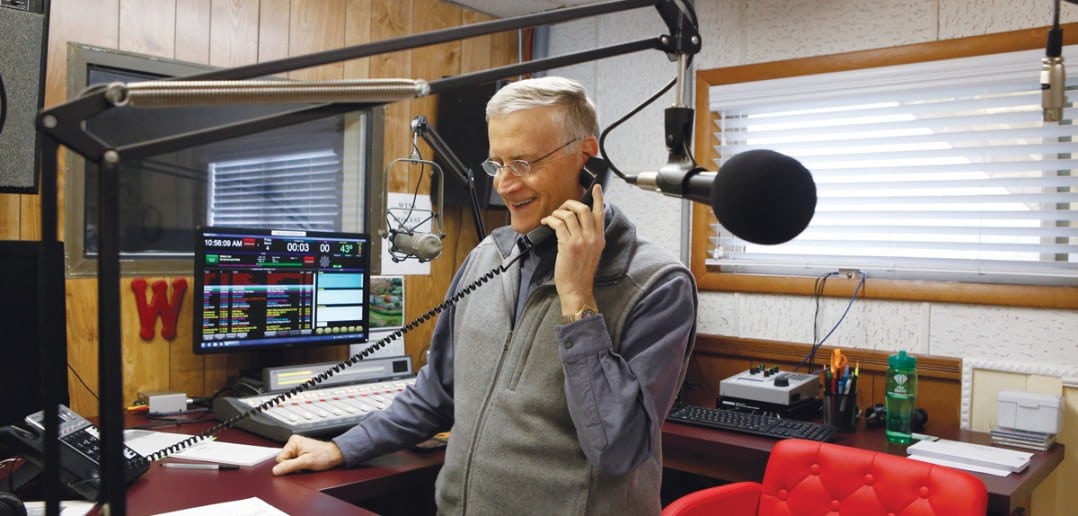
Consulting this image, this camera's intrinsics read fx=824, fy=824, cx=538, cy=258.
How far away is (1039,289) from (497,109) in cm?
186

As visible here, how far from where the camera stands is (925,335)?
2682mm

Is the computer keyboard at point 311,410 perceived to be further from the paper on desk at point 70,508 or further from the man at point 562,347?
the paper on desk at point 70,508

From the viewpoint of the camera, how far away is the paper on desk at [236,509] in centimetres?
145

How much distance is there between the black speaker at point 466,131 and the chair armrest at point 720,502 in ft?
5.47

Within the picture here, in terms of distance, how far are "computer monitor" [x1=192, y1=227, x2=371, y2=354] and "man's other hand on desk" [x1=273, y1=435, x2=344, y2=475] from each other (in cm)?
69

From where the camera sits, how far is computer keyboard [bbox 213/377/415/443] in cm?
200

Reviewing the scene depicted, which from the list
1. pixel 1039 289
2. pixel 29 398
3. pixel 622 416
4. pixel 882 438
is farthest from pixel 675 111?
pixel 1039 289

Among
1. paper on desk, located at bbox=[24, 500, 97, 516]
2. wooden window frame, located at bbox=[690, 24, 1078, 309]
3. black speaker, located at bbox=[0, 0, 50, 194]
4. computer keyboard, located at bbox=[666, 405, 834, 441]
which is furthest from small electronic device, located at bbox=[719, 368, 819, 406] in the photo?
black speaker, located at bbox=[0, 0, 50, 194]

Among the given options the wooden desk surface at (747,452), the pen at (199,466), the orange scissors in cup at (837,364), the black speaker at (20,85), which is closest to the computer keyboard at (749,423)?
the wooden desk surface at (747,452)

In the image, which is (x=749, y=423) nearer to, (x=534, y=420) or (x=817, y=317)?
(x=817, y=317)

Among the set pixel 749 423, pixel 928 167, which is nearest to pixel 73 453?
pixel 749 423

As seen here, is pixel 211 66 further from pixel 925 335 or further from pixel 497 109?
pixel 925 335

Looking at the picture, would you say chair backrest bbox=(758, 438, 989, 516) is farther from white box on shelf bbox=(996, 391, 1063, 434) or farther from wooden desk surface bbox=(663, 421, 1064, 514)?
white box on shelf bbox=(996, 391, 1063, 434)

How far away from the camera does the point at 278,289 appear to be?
2.48 meters
